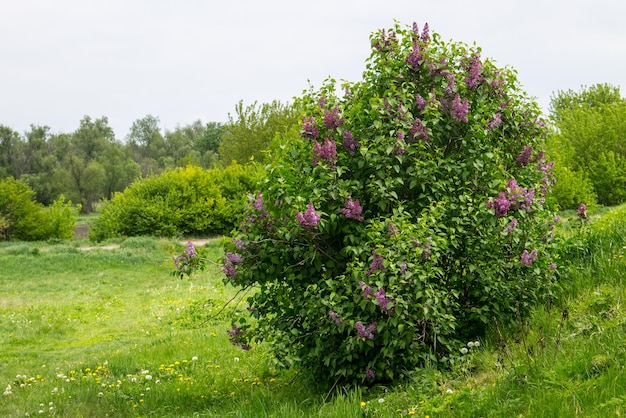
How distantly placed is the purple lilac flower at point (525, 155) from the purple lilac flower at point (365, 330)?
2625mm

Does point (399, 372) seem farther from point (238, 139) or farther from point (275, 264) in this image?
point (238, 139)

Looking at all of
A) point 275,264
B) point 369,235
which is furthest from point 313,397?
point 369,235

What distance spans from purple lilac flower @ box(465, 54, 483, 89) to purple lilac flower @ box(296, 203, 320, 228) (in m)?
2.33

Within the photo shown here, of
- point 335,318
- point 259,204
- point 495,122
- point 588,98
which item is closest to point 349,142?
point 259,204

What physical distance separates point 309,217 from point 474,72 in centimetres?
244

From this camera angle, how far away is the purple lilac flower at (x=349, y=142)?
5559 millimetres

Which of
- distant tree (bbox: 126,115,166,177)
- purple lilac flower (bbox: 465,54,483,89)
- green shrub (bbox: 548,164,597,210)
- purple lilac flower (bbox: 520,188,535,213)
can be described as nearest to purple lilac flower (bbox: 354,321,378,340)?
purple lilac flower (bbox: 520,188,535,213)

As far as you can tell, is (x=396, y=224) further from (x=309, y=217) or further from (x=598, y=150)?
(x=598, y=150)

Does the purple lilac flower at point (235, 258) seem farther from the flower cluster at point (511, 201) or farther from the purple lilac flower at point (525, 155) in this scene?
the purple lilac flower at point (525, 155)

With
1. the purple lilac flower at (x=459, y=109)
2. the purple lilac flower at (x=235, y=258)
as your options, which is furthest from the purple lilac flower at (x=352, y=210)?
the purple lilac flower at (x=459, y=109)

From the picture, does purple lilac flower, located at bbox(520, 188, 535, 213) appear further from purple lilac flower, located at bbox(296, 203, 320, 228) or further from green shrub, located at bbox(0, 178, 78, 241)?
green shrub, located at bbox(0, 178, 78, 241)

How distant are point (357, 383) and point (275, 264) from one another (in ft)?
4.36

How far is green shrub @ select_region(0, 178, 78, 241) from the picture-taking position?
1079 inches

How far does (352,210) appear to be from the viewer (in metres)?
5.18
